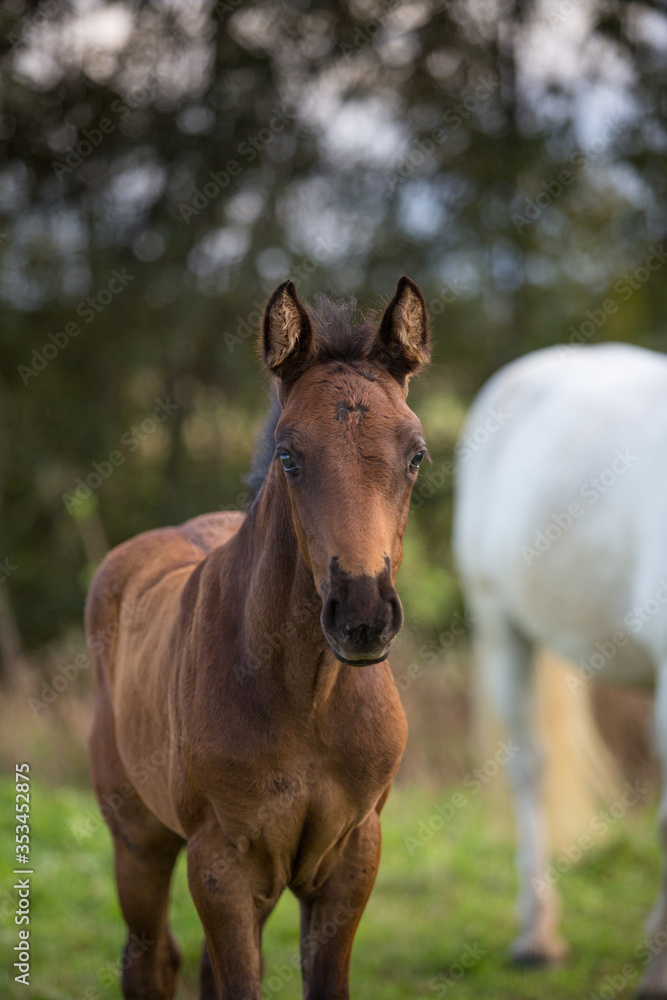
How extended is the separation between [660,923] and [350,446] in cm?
293

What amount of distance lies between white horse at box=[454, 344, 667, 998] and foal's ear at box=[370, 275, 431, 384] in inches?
73.5

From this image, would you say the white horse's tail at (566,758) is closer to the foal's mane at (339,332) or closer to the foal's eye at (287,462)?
the foal's mane at (339,332)

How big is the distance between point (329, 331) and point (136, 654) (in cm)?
110

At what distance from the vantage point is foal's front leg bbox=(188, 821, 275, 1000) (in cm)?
192

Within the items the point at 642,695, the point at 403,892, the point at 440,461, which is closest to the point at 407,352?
the point at 403,892

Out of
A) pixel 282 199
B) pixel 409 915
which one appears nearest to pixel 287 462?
pixel 409 915

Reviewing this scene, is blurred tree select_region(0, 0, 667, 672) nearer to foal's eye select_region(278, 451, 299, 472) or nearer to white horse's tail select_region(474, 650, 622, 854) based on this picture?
white horse's tail select_region(474, 650, 622, 854)

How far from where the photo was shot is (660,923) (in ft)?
11.9

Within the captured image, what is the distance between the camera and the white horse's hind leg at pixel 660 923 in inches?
133

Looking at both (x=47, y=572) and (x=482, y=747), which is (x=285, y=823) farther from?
(x=47, y=572)

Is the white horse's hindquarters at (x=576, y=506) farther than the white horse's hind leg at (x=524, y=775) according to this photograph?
No

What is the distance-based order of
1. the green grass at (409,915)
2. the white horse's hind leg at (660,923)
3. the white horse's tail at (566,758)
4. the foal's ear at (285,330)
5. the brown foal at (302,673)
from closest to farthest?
the brown foal at (302,673) → the foal's ear at (285,330) → the white horse's hind leg at (660,923) → the green grass at (409,915) → the white horse's tail at (566,758)

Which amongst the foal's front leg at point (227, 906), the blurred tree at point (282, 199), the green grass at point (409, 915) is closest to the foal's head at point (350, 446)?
the foal's front leg at point (227, 906)

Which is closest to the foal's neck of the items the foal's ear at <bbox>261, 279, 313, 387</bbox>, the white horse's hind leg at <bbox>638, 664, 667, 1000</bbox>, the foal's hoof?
the foal's ear at <bbox>261, 279, 313, 387</bbox>
